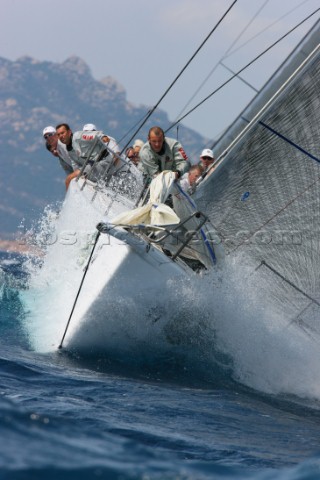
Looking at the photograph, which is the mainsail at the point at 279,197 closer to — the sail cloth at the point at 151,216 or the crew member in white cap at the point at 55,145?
the sail cloth at the point at 151,216

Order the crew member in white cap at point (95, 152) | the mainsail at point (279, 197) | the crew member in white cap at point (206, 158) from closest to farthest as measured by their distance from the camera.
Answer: the mainsail at point (279, 197) → the crew member in white cap at point (206, 158) → the crew member in white cap at point (95, 152)

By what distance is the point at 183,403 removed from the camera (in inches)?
185

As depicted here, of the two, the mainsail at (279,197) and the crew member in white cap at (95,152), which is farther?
the crew member in white cap at (95,152)

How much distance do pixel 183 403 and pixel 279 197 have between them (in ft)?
7.87

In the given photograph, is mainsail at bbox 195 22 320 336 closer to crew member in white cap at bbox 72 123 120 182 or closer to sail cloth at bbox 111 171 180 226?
sail cloth at bbox 111 171 180 226

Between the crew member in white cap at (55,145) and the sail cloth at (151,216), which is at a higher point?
the crew member in white cap at (55,145)

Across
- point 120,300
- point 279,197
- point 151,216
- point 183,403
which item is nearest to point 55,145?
point 279,197

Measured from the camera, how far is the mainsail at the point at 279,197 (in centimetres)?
629

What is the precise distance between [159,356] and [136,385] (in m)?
0.73

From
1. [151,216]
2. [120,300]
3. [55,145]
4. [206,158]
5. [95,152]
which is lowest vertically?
[120,300]

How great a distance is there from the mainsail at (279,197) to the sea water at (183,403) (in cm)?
37

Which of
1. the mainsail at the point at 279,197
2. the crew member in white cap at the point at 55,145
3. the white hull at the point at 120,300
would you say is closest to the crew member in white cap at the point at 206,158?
the mainsail at the point at 279,197

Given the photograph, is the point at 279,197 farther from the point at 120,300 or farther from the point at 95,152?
the point at 95,152

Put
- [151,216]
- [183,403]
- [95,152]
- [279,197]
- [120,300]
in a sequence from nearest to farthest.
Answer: [183,403]
[120,300]
[151,216]
[279,197]
[95,152]
